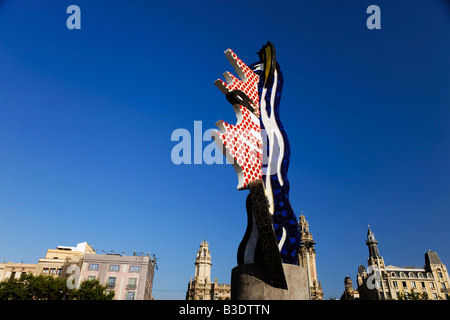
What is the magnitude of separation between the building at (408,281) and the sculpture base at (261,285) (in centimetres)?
7351

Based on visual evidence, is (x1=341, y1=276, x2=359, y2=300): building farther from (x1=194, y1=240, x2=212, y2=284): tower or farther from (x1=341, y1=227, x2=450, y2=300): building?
(x1=194, y1=240, x2=212, y2=284): tower

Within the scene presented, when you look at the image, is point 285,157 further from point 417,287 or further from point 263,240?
point 417,287

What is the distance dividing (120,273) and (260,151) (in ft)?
149

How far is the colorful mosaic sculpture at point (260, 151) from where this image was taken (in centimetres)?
1097

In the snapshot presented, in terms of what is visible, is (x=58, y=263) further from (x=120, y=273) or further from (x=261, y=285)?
(x=261, y=285)

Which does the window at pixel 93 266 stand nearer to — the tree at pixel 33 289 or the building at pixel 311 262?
the tree at pixel 33 289

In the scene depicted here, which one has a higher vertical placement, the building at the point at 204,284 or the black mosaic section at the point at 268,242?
the building at the point at 204,284

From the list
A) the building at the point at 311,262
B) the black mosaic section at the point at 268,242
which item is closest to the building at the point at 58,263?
the black mosaic section at the point at 268,242

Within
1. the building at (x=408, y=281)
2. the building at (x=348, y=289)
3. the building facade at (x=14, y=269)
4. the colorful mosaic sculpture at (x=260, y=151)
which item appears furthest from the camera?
the building at (x=408, y=281)

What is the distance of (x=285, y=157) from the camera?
44.4 feet

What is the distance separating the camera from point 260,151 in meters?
12.7

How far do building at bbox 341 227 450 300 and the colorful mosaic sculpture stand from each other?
7307 cm
